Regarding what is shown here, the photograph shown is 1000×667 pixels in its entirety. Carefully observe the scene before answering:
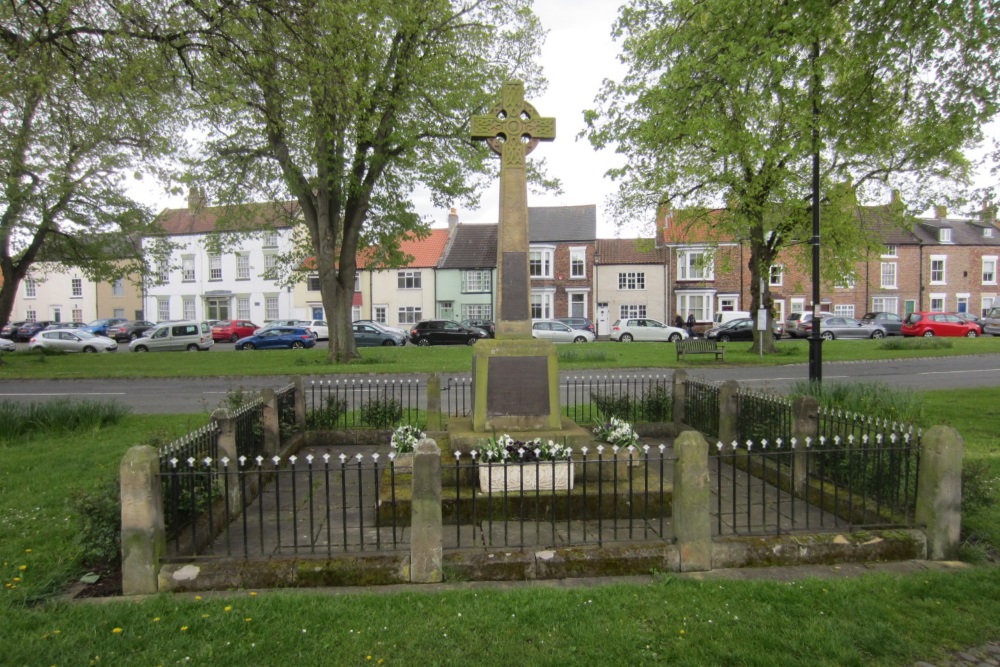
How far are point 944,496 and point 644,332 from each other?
112 ft

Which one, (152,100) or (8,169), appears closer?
(152,100)

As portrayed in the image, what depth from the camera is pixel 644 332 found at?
1535 inches

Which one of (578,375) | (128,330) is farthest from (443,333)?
(128,330)

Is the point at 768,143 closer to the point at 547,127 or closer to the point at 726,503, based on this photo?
the point at 547,127

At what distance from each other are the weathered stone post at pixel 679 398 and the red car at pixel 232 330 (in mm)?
39104

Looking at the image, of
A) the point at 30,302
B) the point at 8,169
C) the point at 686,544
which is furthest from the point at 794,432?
the point at 30,302

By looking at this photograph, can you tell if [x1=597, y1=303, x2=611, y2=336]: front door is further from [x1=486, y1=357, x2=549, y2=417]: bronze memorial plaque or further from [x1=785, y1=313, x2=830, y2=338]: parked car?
[x1=486, y1=357, x2=549, y2=417]: bronze memorial plaque

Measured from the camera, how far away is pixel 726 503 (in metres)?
6.88

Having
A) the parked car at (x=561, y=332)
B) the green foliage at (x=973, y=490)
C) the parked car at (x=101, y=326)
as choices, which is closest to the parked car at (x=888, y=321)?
the parked car at (x=561, y=332)

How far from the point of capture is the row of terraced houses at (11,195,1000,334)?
47.0 m

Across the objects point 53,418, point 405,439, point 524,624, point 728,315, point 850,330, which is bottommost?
point 524,624

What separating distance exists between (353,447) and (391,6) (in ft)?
42.7

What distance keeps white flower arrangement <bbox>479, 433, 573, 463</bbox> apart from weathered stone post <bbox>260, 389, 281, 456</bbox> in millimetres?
3380

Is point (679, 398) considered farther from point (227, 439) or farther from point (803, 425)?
point (227, 439)
